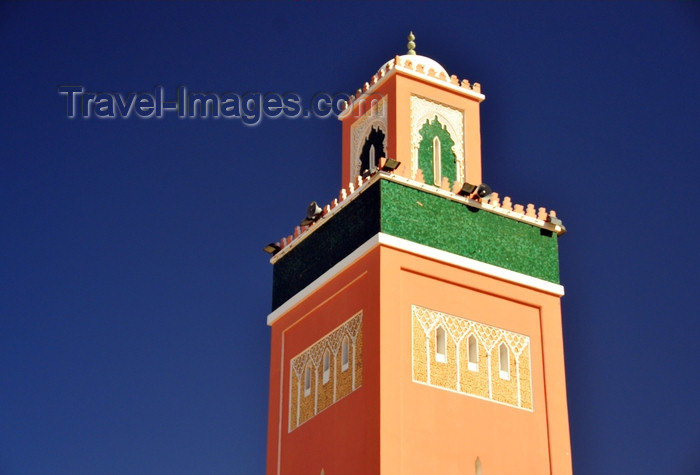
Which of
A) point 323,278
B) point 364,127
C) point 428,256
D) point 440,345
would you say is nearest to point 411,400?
point 440,345

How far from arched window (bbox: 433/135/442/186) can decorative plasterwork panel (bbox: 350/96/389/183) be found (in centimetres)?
51

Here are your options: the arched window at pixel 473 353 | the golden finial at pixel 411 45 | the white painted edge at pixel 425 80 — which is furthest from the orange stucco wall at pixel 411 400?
the golden finial at pixel 411 45

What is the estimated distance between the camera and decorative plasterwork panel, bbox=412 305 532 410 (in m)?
13.3

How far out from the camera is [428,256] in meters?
13.6

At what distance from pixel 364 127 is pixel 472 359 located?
308 cm

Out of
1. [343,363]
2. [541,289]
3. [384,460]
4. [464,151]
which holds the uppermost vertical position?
[464,151]

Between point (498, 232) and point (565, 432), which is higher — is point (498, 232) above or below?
above

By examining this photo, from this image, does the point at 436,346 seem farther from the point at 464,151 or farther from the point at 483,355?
the point at 464,151

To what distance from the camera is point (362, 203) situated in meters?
13.9

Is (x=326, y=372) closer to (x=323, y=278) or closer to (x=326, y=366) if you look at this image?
(x=326, y=366)

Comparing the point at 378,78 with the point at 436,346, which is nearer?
the point at 436,346

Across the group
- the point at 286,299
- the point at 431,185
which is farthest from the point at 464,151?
the point at 286,299

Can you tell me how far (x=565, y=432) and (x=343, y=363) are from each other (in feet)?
7.18

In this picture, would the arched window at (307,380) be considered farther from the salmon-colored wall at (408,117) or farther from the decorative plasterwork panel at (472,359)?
the salmon-colored wall at (408,117)
